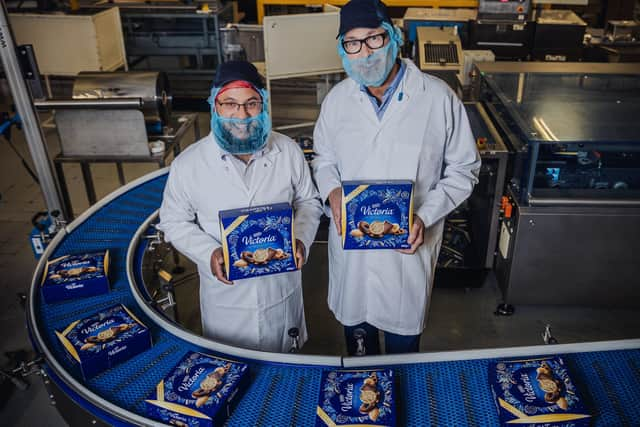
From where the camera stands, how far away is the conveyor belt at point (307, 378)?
4.59 feet

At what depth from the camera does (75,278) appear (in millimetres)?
1938

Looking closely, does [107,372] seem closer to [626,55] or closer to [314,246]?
[314,246]

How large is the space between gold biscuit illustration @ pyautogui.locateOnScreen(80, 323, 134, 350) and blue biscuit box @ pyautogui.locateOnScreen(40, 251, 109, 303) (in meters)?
0.33

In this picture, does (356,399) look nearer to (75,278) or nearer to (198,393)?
(198,393)

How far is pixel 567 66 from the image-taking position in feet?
12.4

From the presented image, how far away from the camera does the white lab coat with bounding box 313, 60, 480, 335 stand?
6.11 ft

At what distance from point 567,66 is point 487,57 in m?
0.55

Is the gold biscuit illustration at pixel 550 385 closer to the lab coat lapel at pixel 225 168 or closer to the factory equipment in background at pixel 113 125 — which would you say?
the lab coat lapel at pixel 225 168

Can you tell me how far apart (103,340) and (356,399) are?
0.78 metres

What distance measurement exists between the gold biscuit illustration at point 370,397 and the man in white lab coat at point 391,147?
372 millimetres

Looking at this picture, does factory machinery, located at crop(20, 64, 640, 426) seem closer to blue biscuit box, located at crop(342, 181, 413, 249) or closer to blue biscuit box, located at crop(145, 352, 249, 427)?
blue biscuit box, located at crop(145, 352, 249, 427)

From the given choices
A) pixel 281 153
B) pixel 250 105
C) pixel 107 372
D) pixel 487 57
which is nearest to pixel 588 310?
pixel 487 57

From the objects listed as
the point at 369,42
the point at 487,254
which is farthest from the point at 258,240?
the point at 487,254

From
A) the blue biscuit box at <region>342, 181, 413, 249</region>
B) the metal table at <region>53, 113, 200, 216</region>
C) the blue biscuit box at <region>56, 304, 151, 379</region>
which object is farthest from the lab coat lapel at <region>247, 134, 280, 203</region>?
the metal table at <region>53, 113, 200, 216</region>
